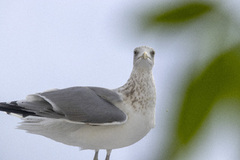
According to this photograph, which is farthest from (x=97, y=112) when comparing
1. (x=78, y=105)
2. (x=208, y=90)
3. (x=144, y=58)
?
(x=208, y=90)

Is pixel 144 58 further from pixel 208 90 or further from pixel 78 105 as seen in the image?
pixel 208 90

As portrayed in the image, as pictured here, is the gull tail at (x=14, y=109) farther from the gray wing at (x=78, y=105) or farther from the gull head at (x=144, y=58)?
the gull head at (x=144, y=58)

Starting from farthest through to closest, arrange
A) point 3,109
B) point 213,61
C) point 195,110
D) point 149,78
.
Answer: point 213,61, point 195,110, point 149,78, point 3,109

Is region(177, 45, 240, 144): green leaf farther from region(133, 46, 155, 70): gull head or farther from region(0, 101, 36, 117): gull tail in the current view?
region(0, 101, 36, 117): gull tail

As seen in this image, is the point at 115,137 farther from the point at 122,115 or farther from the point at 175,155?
the point at 175,155

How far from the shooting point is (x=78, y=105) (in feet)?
11.4

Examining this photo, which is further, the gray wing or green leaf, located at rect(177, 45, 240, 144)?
green leaf, located at rect(177, 45, 240, 144)

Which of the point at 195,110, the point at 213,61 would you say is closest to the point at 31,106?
the point at 195,110

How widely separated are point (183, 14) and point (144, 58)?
35.3 inches

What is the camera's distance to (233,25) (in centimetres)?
439

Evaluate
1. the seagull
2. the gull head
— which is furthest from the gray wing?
the gull head

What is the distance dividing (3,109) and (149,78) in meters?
0.65

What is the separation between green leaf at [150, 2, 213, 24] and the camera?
4301 mm

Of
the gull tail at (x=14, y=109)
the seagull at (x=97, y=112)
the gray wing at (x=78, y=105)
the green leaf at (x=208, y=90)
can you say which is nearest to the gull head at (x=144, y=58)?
the seagull at (x=97, y=112)
